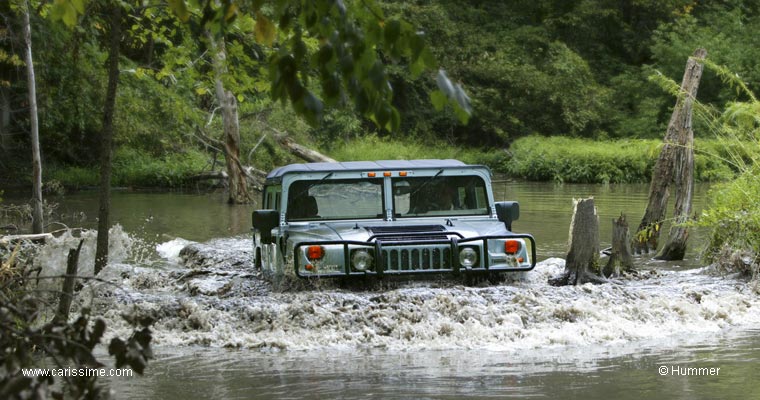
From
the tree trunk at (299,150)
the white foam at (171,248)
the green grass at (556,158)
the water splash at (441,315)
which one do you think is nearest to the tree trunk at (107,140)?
the water splash at (441,315)

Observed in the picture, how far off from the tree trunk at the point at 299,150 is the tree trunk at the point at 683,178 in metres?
16.2

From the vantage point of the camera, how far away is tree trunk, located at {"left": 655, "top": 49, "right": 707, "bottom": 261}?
1360 centimetres

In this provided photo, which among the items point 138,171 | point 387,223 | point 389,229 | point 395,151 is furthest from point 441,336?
point 395,151

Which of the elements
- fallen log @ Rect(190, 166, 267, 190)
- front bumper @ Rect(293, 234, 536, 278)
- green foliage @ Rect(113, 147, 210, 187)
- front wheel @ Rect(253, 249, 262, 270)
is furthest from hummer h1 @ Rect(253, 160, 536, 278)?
green foliage @ Rect(113, 147, 210, 187)

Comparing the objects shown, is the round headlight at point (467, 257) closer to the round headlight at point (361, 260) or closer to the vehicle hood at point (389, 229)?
the vehicle hood at point (389, 229)

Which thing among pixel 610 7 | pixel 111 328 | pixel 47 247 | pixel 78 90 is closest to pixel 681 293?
pixel 111 328

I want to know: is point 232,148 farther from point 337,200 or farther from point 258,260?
point 337,200

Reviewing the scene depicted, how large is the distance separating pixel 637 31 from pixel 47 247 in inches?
1574

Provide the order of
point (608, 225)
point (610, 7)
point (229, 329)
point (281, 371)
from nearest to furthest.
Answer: point (281, 371) < point (229, 329) < point (608, 225) < point (610, 7)

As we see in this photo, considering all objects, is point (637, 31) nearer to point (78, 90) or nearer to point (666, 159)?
point (78, 90)

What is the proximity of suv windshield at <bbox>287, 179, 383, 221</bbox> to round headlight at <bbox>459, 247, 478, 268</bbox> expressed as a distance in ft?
4.67

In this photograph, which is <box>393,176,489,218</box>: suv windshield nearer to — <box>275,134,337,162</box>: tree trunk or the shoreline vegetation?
the shoreline vegetation

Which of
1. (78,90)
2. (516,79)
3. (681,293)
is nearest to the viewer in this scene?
(681,293)

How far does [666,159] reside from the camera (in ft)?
45.5
